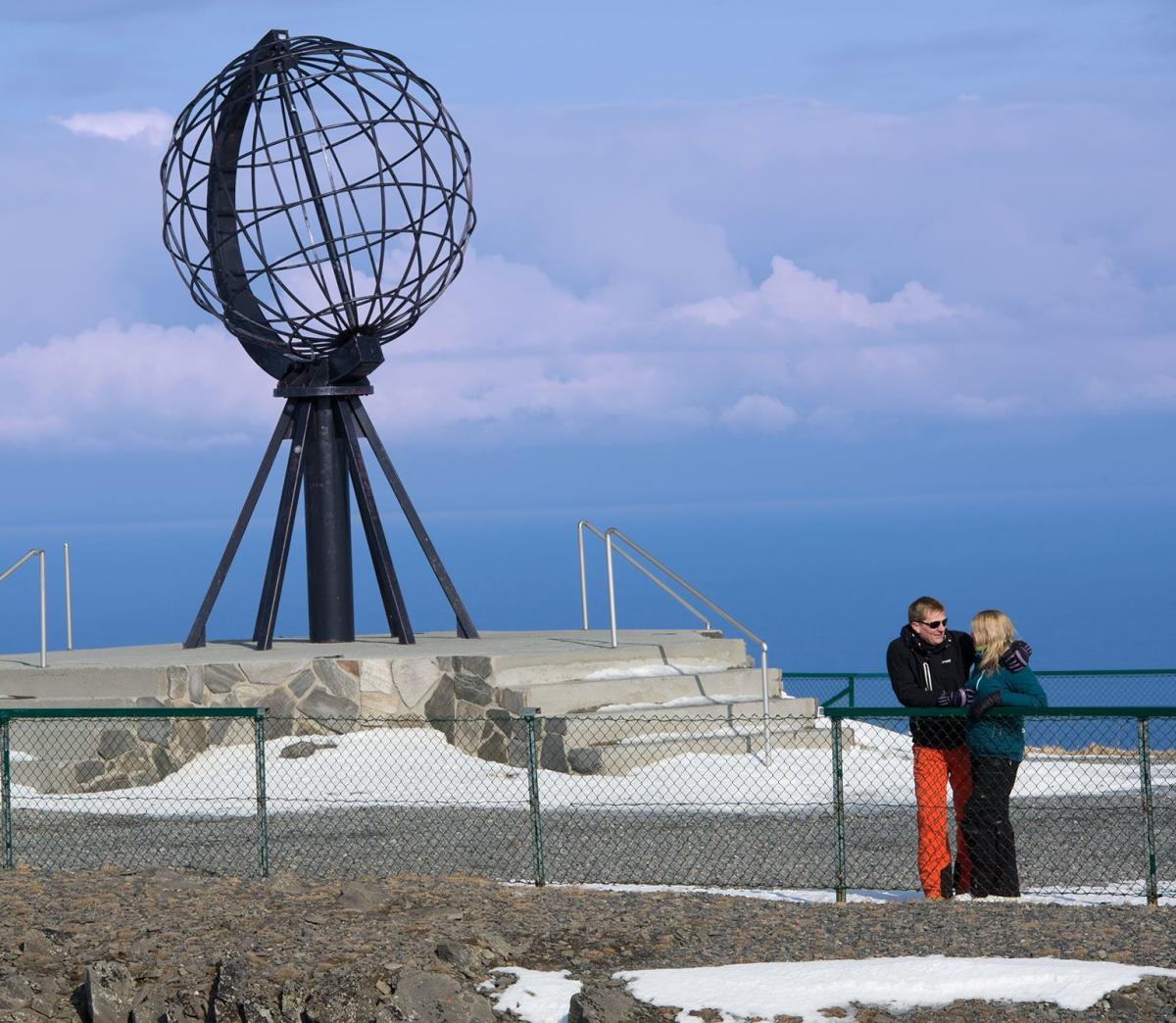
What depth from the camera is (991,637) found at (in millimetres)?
7738

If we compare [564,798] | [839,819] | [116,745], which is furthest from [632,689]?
[839,819]

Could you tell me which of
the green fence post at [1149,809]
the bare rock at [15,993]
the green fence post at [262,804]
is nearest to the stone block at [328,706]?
the green fence post at [262,804]

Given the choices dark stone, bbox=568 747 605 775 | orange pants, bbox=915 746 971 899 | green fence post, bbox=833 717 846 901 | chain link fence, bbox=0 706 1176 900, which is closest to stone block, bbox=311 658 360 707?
chain link fence, bbox=0 706 1176 900

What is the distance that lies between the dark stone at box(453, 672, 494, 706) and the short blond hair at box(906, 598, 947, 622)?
5.45 metres

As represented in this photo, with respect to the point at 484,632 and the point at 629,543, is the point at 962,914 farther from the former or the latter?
the point at 484,632

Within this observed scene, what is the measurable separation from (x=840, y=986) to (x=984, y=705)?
2354 millimetres

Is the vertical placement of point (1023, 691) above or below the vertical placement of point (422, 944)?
above

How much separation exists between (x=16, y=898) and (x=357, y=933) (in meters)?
1.75

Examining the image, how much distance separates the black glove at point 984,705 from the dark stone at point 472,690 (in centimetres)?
579

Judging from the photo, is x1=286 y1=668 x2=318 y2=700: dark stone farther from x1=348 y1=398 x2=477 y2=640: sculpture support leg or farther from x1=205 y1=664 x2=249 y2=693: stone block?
x1=348 y1=398 x2=477 y2=640: sculpture support leg

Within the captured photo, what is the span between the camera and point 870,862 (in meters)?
9.41

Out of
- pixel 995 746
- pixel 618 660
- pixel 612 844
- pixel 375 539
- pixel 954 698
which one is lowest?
pixel 612 844

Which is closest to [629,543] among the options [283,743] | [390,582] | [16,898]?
[390,582]

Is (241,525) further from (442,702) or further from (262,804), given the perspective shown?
(262,804)
